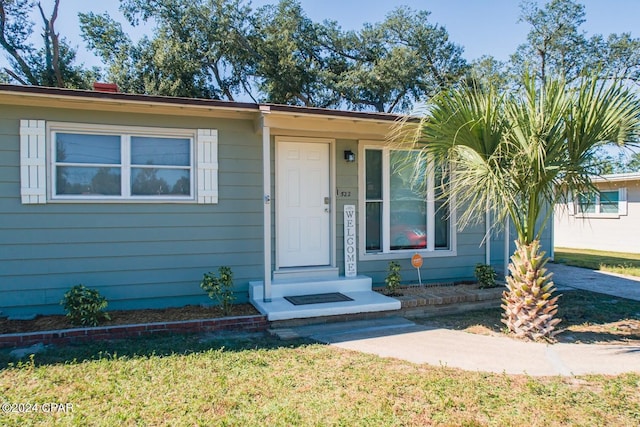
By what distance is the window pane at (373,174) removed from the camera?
6488mm

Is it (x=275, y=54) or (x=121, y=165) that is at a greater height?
(x=275, y=54)

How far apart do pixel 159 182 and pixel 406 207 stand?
369cm

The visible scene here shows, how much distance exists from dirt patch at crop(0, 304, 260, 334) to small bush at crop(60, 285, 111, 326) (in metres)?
0.09

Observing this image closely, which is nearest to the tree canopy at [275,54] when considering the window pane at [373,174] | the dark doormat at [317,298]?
the window pane at [373,174]

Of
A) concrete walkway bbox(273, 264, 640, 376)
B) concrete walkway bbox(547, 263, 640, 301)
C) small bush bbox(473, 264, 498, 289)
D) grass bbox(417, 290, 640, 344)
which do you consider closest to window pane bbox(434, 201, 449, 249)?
small bush bbox(473, 264, 498, 289)

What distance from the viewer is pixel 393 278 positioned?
597 cm

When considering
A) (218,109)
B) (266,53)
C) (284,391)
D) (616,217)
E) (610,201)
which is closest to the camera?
(284,391)

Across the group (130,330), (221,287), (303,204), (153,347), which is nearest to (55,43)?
(303,204)

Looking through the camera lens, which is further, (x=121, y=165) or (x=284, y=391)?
(x=121, y=165)

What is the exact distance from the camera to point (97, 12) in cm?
1812

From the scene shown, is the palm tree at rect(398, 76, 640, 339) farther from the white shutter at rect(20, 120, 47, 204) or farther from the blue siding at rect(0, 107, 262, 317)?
the white shutter at rect(20, 120, 47, 204)

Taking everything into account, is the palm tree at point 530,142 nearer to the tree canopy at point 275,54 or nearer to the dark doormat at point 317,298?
the dark doormat at point 317,298

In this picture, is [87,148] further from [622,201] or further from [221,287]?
[622,201]

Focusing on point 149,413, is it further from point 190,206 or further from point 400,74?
point 400,74
